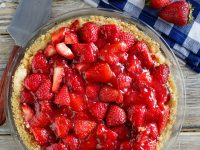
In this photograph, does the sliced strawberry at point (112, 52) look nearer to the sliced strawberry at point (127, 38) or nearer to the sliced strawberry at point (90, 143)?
the sliced strawberry at point (127, 38)

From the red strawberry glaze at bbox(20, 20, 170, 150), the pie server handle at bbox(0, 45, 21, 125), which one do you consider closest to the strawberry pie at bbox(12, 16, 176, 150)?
the red strawberry glaze at bbox(20, 20, 170, 150)

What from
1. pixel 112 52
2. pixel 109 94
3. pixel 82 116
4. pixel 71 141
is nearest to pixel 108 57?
pixel 112 52

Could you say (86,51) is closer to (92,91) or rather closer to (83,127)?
(92,91)

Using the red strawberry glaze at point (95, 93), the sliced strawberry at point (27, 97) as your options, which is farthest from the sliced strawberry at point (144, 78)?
the sliced strawberry at point (27, 97)

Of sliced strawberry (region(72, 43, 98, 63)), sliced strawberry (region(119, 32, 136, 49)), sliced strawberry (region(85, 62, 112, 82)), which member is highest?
sliced strawberry (region(119, 32, 136, 49))

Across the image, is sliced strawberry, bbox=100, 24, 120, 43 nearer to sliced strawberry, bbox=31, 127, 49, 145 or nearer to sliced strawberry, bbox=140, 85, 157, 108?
sliced strawberry, bbox=140, 85, 157, 108
